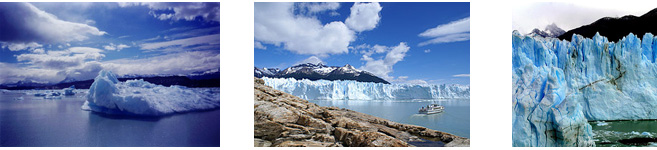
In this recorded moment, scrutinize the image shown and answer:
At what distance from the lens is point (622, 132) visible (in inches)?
178

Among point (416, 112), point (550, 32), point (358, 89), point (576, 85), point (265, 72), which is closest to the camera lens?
point (265, 72)

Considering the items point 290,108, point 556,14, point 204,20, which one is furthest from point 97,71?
point 556,14

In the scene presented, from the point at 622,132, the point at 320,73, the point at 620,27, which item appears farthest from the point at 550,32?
the point at 320,73

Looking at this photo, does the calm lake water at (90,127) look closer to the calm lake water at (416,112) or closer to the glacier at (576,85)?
the calm lake water at (416,112)

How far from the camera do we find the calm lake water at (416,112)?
3.98m

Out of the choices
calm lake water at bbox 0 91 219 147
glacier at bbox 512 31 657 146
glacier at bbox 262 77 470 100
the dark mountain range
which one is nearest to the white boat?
glacier at bbox 262 77 470 100

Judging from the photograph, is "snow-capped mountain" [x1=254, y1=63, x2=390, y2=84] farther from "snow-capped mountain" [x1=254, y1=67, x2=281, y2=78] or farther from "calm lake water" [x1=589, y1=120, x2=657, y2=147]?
"calm lake water" [x1=589, y1=120, x2=657, y2=147]

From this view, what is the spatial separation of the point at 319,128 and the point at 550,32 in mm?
3976

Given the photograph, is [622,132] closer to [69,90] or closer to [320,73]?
[320,73]

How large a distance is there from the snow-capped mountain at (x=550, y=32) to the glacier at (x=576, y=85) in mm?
75

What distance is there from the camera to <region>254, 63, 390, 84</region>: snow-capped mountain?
4484 mm

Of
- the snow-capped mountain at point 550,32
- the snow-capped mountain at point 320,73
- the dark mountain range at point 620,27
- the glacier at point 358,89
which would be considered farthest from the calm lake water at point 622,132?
the snow-capped mountain at point 320,73

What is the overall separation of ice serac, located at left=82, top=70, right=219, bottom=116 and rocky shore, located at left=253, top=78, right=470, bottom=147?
695 millimetres

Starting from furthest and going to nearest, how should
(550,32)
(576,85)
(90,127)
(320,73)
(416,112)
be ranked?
1. (416,112)
2. (320,73)
3. (576,85)
4. (550,32)
5. (90,127)
